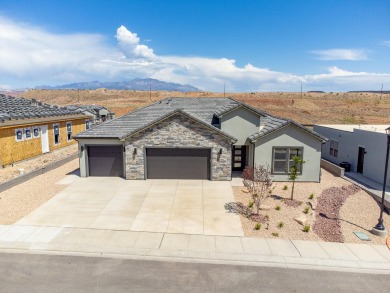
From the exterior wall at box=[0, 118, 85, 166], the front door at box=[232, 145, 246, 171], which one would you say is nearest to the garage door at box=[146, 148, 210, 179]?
the front door at box=[232, 145, 246, 171]

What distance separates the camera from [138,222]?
43.6ft

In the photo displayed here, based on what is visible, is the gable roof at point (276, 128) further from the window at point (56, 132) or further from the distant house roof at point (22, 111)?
the window at point (56, 132)

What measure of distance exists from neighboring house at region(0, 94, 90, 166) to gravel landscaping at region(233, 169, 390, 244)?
1781 cm

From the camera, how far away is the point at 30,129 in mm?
25172

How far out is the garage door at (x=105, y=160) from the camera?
2022 centimetres

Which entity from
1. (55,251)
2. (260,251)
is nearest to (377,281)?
(260,251)

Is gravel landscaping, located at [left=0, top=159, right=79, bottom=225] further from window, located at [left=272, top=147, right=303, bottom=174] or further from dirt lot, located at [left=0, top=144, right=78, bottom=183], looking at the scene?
window, located at [left=272, top=147, right=303, bottom=174]

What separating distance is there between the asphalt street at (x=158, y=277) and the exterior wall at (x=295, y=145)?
1058 centimetres

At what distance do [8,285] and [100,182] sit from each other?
1054 cm

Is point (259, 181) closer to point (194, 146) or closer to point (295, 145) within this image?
point (295, 145)

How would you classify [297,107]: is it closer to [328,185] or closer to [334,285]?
[328,185]

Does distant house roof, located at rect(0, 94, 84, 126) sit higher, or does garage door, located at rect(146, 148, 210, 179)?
distant house roof, located at rect(0, 94, 84, 126)

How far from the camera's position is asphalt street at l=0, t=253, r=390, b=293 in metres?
8.84

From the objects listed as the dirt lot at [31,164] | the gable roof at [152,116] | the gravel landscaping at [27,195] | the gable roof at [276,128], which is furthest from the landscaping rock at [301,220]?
the dirt lot at [31,164]
